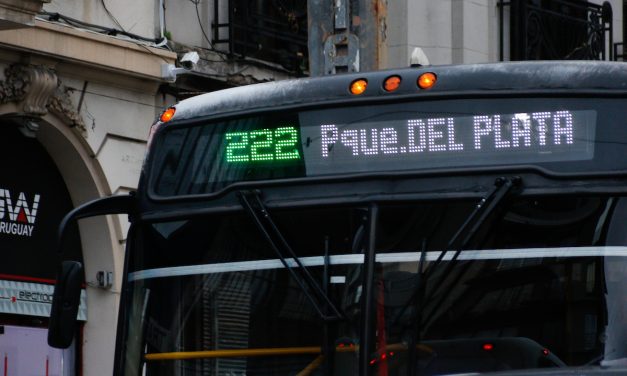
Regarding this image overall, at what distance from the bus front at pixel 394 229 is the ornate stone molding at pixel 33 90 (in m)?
8.01

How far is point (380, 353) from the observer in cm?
614

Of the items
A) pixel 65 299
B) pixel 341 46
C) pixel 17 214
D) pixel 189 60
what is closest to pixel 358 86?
pixel 65 299

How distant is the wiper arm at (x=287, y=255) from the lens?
6.30m

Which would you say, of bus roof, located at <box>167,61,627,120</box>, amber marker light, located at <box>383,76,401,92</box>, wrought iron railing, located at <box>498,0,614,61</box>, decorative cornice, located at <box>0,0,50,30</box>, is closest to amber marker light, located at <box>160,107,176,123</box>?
bus roof, located at <box>167,61,627,120</box>

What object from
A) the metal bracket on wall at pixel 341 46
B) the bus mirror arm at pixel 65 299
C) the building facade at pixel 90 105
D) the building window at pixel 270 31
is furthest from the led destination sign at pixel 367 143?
the building window at pixel 270 31

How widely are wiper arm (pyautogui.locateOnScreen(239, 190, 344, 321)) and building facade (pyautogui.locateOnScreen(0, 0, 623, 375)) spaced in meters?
7.03

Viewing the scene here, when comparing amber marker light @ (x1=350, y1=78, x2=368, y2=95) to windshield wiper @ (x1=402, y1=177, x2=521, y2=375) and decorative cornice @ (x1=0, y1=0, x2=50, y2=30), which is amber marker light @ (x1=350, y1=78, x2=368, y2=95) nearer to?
windshield wiper @ (x1=402, y1=177, x2=521, y2=375)

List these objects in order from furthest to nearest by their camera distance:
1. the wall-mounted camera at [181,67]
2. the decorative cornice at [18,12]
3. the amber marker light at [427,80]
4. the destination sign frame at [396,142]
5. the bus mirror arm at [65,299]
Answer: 1. the wall-mounted camera at [181,67]
2. the decorative cornice at [18,12]
3. the bus mirror arm at [65,299]
4. the amber marker light at [427,80]
5. the destination sign frame at [396,142]

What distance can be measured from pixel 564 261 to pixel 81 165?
10.2 meters

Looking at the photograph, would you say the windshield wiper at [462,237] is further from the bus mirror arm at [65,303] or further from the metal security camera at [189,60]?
the metal security camera at [189,60]

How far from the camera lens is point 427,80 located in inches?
263

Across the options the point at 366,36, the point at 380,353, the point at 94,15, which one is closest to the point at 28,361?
the point at 94,15

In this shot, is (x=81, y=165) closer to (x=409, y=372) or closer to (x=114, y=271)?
(x=114, y=271)

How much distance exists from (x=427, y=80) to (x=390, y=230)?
2.26 ft
